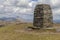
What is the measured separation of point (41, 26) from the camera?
140 feet

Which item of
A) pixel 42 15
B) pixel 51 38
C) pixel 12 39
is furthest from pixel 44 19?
pixel 12 39

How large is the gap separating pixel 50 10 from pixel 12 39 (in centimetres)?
1482

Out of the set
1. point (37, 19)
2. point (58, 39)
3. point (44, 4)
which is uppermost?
point (44, 4)

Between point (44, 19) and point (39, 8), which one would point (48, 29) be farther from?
point (39, 8)

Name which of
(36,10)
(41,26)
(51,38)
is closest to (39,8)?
(36,10)

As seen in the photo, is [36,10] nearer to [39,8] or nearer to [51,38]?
[39,8]

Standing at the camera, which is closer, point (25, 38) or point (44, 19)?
point (25, 38)

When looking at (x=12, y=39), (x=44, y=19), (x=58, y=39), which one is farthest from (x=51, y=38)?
(x=44, y=19)

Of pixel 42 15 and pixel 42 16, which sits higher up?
pixel 42 15

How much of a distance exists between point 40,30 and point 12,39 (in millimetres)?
11322

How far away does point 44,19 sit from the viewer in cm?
4203

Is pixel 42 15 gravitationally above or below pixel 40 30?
above

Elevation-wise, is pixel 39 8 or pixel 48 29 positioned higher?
pixel 39 8

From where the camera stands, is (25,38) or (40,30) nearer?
(25,38)
